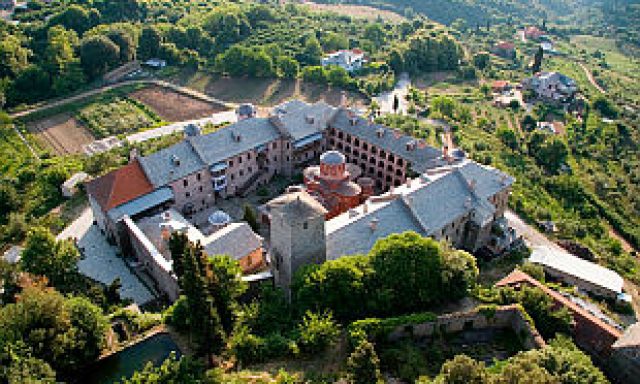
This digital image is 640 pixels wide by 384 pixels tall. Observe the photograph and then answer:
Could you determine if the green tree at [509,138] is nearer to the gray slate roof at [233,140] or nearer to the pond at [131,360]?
the gray slate roof at [233,140]

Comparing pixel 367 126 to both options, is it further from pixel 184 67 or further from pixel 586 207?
pixel 184 67

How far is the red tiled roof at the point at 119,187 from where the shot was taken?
210 feet

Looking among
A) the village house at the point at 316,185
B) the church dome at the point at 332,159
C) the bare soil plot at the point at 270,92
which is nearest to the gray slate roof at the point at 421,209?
the village house at the point at 316,185

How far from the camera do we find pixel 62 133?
10031 centimetres

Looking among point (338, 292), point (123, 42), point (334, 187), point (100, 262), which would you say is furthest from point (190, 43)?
point (338, 292)

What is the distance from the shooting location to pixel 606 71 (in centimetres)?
15800

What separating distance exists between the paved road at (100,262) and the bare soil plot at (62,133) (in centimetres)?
2930

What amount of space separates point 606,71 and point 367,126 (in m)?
114

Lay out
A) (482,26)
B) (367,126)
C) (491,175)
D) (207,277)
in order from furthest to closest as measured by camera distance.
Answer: (482,26)
(367,126)
(491,175)
(207,277)

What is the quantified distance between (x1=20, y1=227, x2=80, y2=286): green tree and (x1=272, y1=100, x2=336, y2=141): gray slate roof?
1443 inches

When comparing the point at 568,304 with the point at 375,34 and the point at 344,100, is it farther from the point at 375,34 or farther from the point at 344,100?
the point at 375,34

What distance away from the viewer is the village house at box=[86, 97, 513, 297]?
5678 centimetres

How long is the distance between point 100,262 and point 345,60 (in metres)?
84.6

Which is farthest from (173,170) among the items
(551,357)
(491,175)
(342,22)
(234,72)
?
(342,22)
